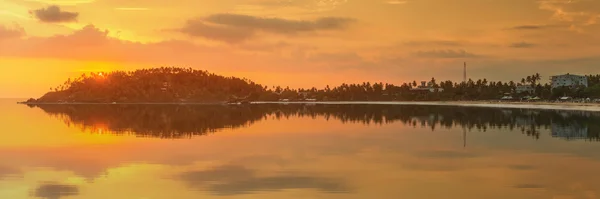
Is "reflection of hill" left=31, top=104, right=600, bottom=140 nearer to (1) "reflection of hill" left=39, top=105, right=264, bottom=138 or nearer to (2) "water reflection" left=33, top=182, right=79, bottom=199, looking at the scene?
(1) "reflection of hill" left=39, top=105, right=264, bottom=138

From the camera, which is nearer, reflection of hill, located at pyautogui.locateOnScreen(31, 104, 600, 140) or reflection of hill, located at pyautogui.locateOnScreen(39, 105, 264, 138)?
reflection of hill, located at pyautogui.locateOnScreen(31, 104, 600, 140)

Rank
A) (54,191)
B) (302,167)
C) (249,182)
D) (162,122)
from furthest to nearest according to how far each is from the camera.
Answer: (162,122), (302,167), (249,182), (54,191)

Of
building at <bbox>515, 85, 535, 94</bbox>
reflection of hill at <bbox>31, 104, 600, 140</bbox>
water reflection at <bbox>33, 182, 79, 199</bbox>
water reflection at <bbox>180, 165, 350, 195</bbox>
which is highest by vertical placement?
building at <bbox>515, 85, 535, 94</bbox>

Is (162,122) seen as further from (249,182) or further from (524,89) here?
(524,89)

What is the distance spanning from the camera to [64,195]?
70.7ft

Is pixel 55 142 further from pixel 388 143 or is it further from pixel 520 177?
pixel 520 177

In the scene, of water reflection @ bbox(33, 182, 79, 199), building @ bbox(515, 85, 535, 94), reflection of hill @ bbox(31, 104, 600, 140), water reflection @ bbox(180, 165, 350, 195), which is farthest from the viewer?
building @ bbox(515, 85, 535, 94)

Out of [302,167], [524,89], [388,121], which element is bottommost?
[302,167]

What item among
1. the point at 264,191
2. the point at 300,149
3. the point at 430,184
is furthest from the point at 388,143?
the point at 264,191

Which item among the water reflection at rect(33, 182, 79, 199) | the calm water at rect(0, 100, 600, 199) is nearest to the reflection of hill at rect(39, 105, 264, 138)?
the calm water at rect(0, 100, 600, 199)

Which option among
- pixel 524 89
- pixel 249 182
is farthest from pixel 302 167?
pixel 524 89

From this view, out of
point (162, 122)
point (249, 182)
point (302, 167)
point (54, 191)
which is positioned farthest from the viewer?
point (162, 122)

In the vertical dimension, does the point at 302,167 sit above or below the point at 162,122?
below

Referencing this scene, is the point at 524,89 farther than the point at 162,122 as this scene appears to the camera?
Yes
